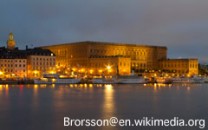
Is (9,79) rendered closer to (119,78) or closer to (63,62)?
(119,78)

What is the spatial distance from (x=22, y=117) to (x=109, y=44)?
2859 inches

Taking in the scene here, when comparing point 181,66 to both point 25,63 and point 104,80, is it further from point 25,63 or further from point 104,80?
point 25,63

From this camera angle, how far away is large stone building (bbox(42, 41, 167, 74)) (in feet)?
293

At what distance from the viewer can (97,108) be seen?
30.8 m

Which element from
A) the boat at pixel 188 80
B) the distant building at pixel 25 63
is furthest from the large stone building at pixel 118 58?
the distant building at pixel 25 63

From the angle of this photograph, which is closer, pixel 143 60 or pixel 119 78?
pixel 119 78

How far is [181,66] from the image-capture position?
340 feet

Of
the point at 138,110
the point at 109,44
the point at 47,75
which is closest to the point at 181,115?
the point at 138,110

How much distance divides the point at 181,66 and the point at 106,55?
18115mm

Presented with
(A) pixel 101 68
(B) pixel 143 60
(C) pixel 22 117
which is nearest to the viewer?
(C) pixel 22 117

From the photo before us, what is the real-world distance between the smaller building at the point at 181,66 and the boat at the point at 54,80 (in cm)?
3357

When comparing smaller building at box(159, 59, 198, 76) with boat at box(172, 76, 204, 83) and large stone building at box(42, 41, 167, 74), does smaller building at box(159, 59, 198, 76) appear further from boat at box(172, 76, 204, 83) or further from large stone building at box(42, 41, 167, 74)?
boat at box(172, 76, 204, 83)

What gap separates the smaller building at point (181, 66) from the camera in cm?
10219

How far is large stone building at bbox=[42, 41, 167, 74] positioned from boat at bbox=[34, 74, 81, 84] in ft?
39.6
